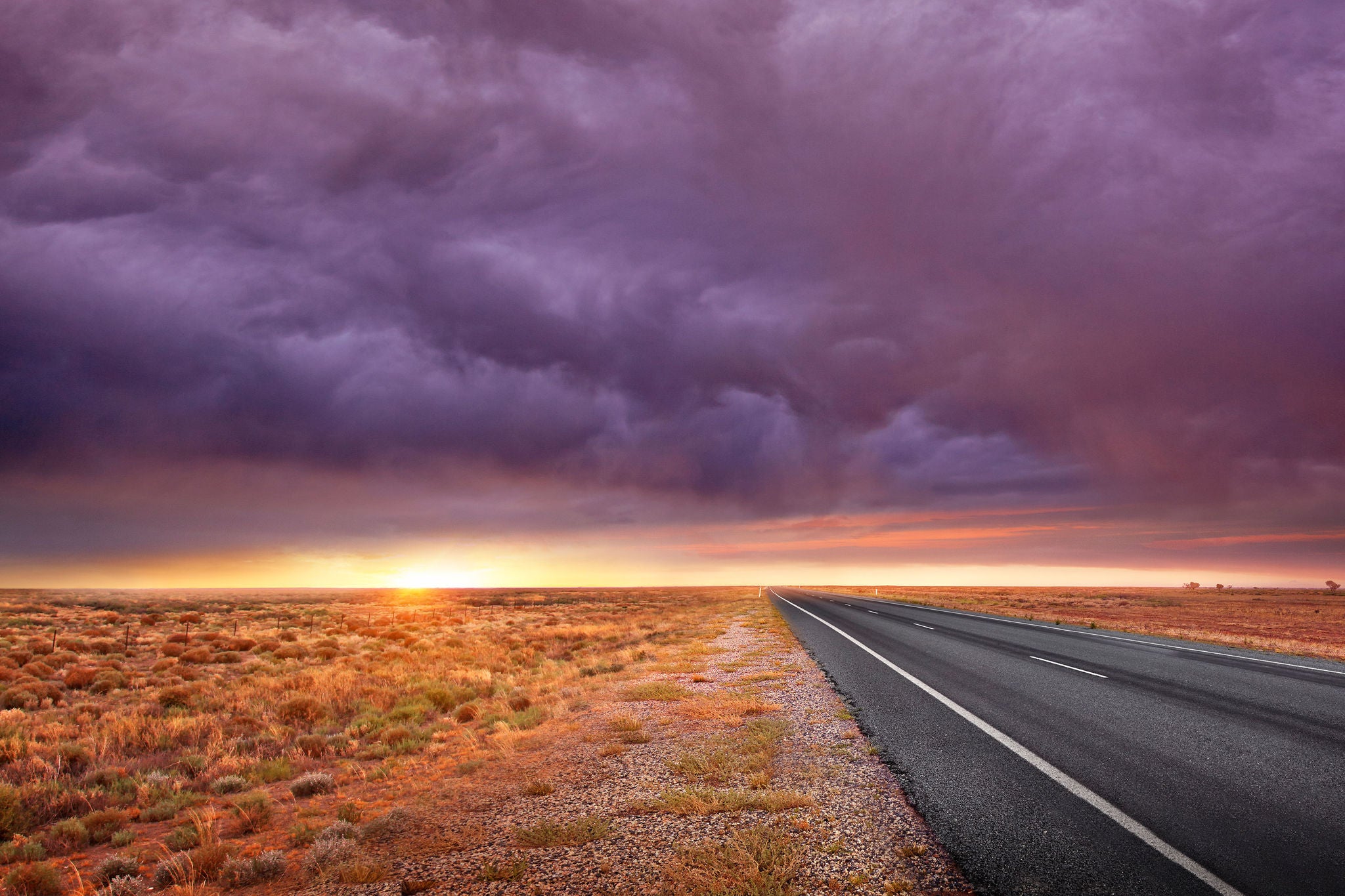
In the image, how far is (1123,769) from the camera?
241 inches

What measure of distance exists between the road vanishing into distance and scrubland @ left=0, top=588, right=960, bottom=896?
584 millimetres

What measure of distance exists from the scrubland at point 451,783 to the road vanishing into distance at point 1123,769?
0.58 m

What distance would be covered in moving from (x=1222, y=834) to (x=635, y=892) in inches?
168

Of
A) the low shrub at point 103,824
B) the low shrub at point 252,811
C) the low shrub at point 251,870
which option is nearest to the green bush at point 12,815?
the low shrub at point 103,824

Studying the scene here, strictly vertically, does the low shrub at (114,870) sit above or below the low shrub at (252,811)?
above

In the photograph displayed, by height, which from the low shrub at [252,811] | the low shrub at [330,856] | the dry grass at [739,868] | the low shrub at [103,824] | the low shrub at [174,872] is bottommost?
the low shrub at [103,824]

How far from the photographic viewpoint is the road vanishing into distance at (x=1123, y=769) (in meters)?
4.09

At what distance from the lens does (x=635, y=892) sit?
13.9 ft

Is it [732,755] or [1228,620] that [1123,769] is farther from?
[1228,620]

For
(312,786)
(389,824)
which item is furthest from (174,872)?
(312,786)

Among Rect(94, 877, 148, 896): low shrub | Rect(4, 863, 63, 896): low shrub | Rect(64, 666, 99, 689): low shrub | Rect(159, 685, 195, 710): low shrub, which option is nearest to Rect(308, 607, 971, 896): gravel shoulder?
Rect(94, 877, 148, 896): low shrub

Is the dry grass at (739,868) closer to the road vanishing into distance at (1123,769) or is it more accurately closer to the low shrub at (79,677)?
the road vanishing into distance at (1123,769)

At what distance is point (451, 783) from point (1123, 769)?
7232 mm

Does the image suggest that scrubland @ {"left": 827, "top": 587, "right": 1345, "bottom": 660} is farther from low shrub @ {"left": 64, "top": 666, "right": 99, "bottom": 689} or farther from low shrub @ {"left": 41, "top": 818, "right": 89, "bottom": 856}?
low shrub @ {"left": 64, "top": 666, "right": 99, "bottom": 689}
